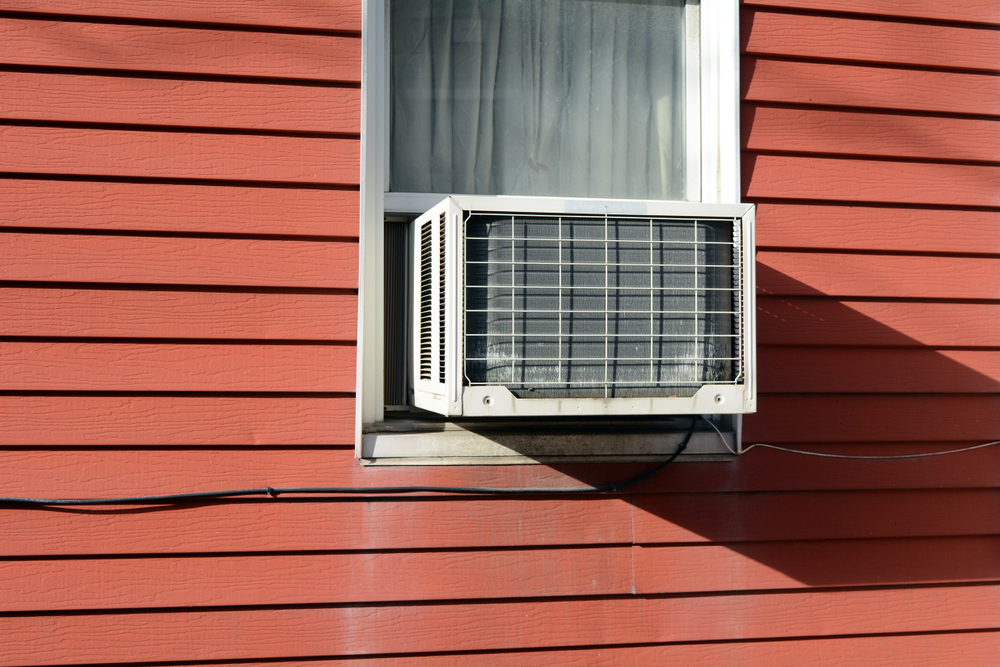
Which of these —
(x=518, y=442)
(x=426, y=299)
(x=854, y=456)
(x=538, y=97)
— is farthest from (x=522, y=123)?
(x=854, y=456)

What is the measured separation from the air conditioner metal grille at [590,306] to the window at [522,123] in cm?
41

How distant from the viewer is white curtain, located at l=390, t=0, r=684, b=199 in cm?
217

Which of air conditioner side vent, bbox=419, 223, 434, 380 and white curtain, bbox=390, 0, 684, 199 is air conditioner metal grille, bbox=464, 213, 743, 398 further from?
white curtain, bbox=390, 0, 684, 199

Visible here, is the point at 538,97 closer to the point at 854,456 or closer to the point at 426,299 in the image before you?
the point at 426,299

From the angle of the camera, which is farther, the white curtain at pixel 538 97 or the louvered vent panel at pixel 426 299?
the white curtain at pixel 538 97

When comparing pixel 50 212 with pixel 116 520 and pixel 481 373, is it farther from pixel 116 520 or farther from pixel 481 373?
pixel 481 373

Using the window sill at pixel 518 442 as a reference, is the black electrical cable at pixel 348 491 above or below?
below

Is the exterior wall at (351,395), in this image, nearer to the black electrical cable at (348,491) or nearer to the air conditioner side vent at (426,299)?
the black electrical cable at (348,491)

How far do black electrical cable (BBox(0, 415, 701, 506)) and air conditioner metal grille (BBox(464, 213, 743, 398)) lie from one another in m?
0.45

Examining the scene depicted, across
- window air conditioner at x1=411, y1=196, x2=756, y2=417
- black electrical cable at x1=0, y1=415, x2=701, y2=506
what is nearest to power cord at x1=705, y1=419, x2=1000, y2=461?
black electrical cable at x1=0, y1=415, x2=701, y2=506

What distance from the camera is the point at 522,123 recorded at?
2.23 m

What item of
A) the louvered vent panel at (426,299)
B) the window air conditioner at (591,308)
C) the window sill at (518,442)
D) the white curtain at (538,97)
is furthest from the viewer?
the white curtain at (538,97)

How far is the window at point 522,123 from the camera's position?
208 cm

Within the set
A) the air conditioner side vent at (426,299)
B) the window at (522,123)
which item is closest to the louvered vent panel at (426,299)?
the air conditioner side vent at (426,299)
